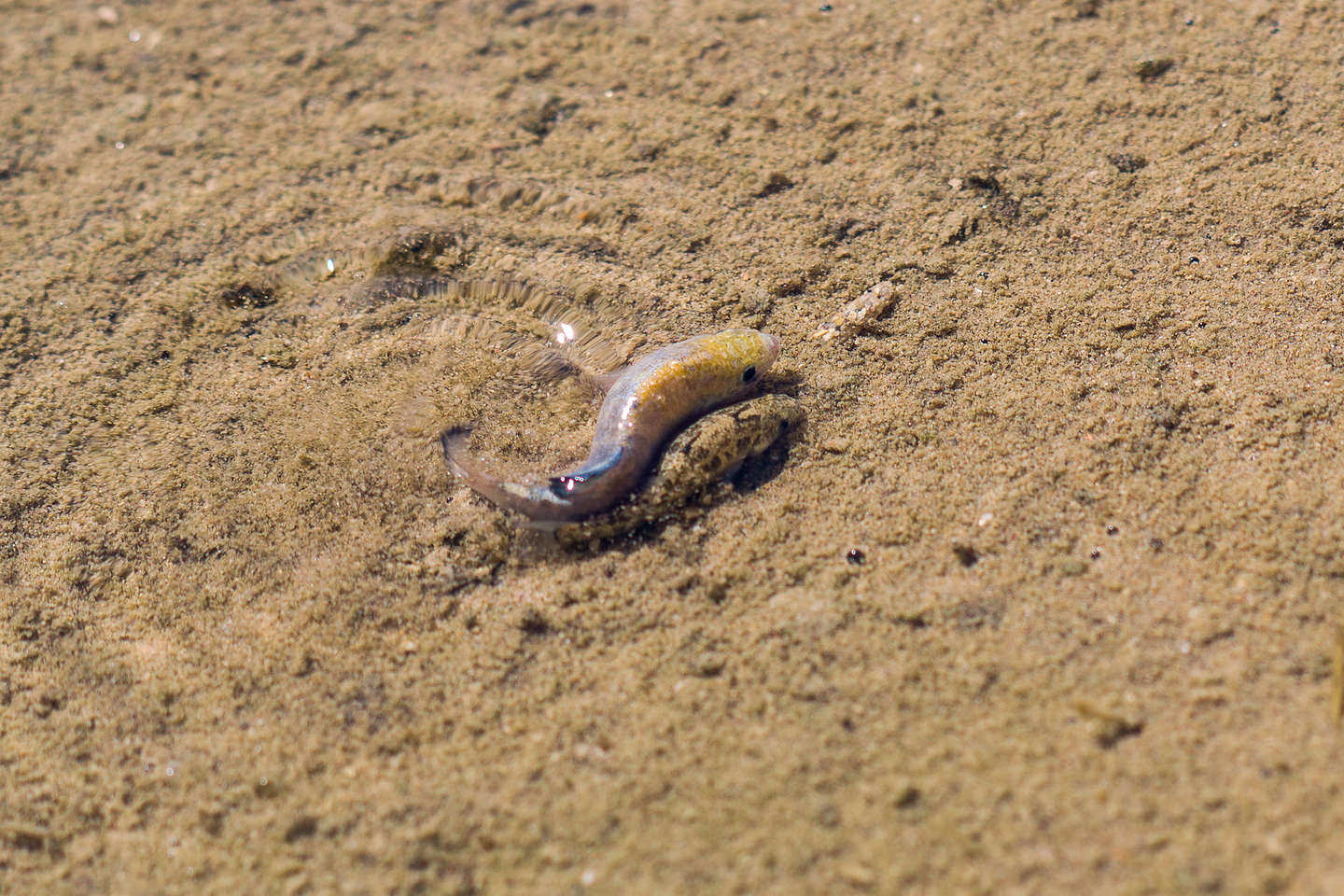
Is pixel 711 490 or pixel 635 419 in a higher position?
pixel 635 419

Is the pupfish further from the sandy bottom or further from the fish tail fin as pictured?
the sandy bottom

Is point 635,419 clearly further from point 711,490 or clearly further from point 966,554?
point 966,554

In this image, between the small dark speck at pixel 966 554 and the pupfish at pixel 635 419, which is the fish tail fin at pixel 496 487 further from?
the small dark speck at pixel 966 554

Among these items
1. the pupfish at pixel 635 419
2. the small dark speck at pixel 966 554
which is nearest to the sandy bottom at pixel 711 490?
the small dark speck at pixel 966 554

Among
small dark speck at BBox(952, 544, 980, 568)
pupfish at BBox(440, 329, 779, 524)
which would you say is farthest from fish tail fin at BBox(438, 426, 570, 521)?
small dark speck at BBox(952, 544, 980, 568)

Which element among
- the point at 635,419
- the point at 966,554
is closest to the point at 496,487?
the point at 635,419
